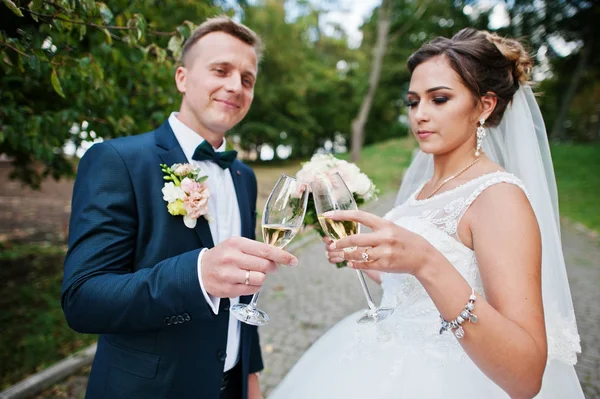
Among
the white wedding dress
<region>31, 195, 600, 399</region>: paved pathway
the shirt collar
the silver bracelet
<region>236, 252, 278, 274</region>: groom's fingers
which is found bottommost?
<region>31, 195, 600, 399</region>: paved pathway

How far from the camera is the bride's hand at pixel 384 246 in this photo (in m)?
1.13

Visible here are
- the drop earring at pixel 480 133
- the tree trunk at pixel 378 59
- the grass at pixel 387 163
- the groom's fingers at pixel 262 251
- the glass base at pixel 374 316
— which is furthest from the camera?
the tree trunk at pixel 378 59

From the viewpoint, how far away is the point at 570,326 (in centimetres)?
197

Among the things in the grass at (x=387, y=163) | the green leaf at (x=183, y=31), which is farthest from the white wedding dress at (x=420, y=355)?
the grass at (x=387, y=163)

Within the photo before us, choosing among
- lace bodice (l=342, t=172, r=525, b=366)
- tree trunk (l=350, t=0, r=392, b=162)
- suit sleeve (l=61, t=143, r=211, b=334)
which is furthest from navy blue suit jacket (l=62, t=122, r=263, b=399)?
tree trunk (l=350, t=0, r=392, b=162)

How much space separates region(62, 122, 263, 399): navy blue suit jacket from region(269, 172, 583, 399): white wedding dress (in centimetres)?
58

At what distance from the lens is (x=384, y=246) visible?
3.77ft

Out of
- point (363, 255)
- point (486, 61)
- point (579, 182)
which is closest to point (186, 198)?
point (363, 255)

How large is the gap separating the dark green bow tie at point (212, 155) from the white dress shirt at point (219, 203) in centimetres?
5

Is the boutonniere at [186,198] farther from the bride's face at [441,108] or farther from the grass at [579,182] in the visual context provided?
the grass at [579,182]

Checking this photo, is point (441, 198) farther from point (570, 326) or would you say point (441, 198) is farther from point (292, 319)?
point (292, 319)

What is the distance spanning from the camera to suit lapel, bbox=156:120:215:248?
1.75m

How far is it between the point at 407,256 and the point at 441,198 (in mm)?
934

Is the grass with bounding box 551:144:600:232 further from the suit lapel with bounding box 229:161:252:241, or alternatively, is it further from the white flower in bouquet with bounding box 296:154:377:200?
the suit lapel with bounding box 229:161:252:241
